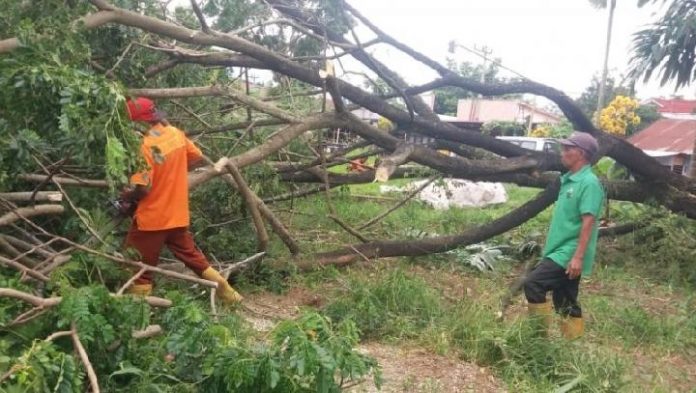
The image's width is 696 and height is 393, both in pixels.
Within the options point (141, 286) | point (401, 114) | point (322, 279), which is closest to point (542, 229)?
point (401, 114)

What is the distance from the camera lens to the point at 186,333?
2.91m

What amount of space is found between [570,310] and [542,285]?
30 centimetres

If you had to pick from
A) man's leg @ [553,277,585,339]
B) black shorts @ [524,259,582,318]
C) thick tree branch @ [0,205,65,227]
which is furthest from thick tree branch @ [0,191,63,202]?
man's leg @ [553,277,585,339]

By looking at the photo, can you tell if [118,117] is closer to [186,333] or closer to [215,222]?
[186,333]

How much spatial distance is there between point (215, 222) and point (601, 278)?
3.85 meters

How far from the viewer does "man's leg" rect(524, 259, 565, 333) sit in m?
4.46

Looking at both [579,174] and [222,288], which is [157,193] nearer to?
[222,288]

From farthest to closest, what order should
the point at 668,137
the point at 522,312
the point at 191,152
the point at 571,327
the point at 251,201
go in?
1. the point at 668,137
2. the point at 522,312
3. the point at 251,201
4. the point at 191,152
5. the point at 571,327

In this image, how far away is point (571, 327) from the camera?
457cm

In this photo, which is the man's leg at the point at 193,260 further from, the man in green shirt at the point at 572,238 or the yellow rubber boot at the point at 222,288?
the man in green shirt at the point at 572,238

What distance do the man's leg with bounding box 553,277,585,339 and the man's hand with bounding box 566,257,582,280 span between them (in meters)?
0.14

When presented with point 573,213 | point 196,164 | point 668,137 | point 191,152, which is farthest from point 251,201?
point 668,137

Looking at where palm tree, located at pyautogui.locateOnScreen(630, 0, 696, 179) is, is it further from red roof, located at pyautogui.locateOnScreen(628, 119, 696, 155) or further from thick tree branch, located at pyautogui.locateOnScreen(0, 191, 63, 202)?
red roof, located at pyautogui.locateOnScreen(628, 119, 696, 155)

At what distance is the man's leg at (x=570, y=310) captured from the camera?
14.9ft
